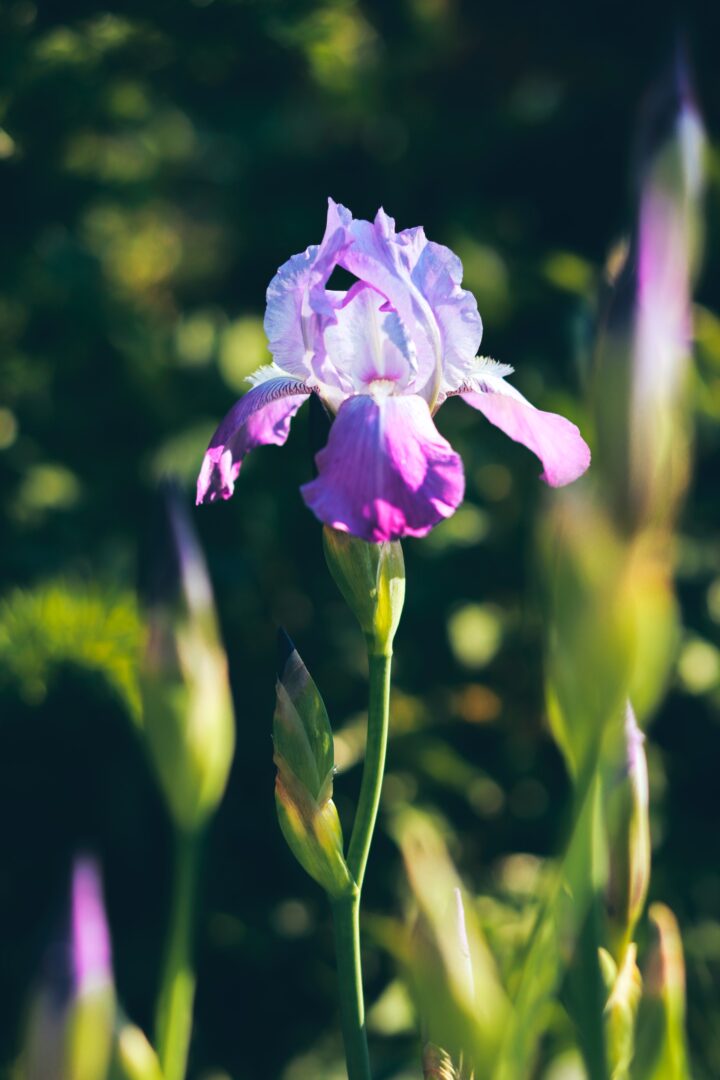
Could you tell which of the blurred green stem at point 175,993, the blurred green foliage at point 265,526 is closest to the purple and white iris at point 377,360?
the blurred green stem at point 175,993

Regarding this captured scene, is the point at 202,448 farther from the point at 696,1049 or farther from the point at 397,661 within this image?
the point at 696,1049

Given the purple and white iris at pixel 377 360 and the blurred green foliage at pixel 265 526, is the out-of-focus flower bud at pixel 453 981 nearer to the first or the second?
the purple and white iris at pixel 377 360

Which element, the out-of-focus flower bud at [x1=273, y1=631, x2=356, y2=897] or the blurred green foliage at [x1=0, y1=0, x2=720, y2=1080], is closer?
the out-of-focus flower bud at [x1=273, y1=631, x2=356, y2=897]

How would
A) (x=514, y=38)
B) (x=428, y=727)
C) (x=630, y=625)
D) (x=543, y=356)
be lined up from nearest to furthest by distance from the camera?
(x=630, y=625), (x=428, y=727), (x=543, y=356), (x=514, y=38)

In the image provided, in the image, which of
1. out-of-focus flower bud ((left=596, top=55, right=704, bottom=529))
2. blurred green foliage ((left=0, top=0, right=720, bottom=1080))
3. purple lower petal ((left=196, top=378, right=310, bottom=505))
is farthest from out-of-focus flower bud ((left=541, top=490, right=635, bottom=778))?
blurred green foliage ((left=0, top=0, right=720, bottom=1080))

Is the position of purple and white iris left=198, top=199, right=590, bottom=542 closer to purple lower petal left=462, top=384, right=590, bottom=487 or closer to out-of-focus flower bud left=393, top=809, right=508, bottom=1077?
purple lower petal left=462, top=384, right=590, bottom=487

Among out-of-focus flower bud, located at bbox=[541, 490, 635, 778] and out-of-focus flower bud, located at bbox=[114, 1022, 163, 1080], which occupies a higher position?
out-of-focus flower bud, located at bbox=[541, 490, 635, 778]

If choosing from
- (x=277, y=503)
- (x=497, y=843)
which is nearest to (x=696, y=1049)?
(x=497, y=843)

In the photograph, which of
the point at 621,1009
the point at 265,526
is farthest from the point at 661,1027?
the point at 265,526

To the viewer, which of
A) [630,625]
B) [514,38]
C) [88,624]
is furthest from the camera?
[514,38]
